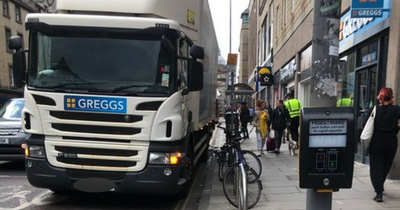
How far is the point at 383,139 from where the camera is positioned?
15.8ft

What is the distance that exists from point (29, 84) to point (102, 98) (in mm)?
1193

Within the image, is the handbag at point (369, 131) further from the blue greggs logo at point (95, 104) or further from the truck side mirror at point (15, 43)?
the truck side mirror at point (15, 43)

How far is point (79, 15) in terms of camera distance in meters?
→ 4.79

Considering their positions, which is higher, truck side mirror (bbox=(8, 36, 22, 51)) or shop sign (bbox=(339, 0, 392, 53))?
shop sign (bbox=(339, 0, 392, 53))

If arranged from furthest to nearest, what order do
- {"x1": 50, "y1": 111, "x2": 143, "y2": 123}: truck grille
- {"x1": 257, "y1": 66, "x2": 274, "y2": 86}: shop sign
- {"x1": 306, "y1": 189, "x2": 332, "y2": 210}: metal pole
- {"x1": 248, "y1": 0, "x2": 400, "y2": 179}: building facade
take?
{"x1": 257, "y1": 66, "x2": 274, "y2": 86}: shop sign < {"x1": 248, "y1": 0, "x2": 400, "y2": 179}: building facade < {"x1": 50, "y1": 111, "x2": 143, "y2": 123}: truck grille < {"x1": 306, "y1": 189, "x2": 332, "y2": 210}: metal pole

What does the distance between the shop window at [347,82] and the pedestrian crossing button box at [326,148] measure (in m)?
5.87

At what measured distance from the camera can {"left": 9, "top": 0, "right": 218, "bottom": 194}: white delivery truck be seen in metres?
4.66

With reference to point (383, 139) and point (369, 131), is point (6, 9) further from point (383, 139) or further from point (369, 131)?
point (383, 139)

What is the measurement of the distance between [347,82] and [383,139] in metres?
4.59

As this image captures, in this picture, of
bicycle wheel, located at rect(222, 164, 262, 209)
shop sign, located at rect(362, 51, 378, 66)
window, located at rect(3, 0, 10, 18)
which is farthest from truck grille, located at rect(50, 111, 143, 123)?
window, located at rect(3, 0, 10, 18)

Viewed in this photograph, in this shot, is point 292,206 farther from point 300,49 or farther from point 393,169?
point 300,49

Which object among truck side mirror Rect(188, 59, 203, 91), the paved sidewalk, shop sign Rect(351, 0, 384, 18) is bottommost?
the paved sidewalk

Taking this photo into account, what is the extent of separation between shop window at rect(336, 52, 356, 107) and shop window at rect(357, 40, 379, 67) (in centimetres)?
41

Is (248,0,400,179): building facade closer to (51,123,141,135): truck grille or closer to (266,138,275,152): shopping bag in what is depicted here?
(266,138,275,152): shopping bag
